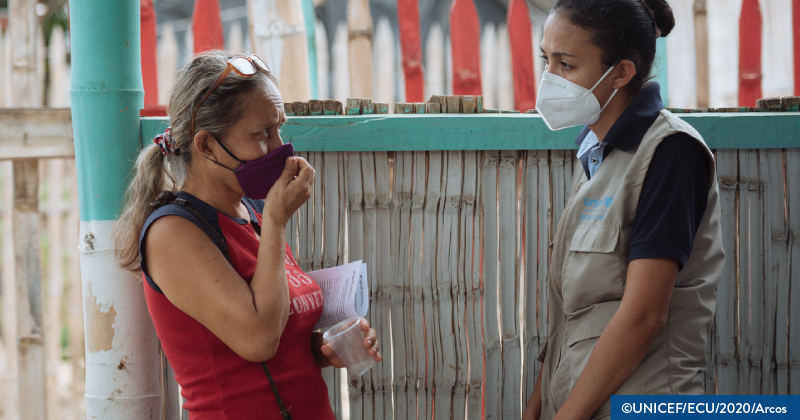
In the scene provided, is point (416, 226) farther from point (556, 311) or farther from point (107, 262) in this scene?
point (107, 262)

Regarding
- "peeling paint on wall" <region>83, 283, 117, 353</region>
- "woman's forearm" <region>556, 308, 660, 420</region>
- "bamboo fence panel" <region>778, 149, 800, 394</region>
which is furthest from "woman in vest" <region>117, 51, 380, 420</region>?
"bamboo fence panel" <region>778, 149, 800, 394</region>

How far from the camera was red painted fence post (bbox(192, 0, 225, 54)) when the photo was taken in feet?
9.38

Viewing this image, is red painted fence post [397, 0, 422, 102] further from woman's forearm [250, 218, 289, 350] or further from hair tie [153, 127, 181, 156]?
woman's forearm [250, 218, 289, 350]

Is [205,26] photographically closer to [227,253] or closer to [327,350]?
[227,253]

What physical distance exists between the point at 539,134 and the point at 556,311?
0.81 metres

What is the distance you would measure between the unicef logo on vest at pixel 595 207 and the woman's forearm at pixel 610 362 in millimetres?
287

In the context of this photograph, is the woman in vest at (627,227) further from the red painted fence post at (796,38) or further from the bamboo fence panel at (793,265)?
the red painted fence post at (796,38)

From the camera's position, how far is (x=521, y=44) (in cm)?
304

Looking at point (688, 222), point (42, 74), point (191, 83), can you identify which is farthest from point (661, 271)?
point (42, 74)

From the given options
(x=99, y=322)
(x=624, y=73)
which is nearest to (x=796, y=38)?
(x=624, y=73)

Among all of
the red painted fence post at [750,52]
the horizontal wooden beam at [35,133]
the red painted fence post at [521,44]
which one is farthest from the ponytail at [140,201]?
the red painted fence post at [750,52]

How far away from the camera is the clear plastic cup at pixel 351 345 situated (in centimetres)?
194

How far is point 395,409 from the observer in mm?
2736

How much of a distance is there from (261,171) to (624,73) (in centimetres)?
116
